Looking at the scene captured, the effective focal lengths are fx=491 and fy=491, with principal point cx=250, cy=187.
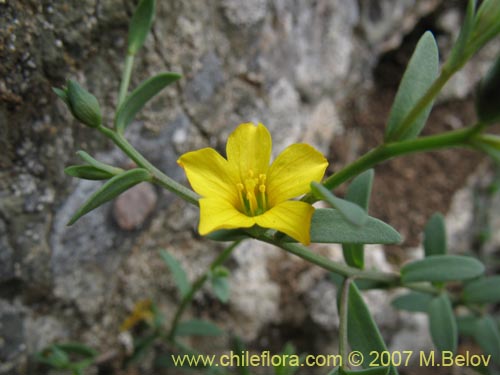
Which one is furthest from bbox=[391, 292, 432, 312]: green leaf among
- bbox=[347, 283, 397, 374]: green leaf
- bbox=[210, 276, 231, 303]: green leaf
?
bbox=[210, 276, 231, 303]: green leaf

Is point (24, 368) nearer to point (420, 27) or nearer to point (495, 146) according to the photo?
point (495, 146)

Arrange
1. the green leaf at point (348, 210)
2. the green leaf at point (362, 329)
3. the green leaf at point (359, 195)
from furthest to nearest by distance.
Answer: the green leaf at point (359, 195)
the green leaf at point (362, 329)
the green leaf at point (348, 210)

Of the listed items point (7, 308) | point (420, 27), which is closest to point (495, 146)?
point (7, 308)

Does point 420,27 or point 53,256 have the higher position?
point 420,27

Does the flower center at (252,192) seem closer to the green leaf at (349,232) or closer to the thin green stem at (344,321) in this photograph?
the green leaf at (349,232)

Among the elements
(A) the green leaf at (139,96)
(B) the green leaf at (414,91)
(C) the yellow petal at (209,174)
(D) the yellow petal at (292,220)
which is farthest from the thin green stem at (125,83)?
(B) the green leaf at (414,91)

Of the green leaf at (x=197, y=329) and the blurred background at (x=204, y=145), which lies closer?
the blurred background at (x=204, y=145)
